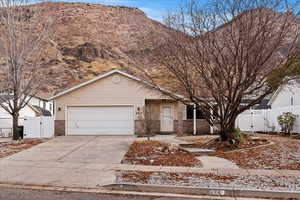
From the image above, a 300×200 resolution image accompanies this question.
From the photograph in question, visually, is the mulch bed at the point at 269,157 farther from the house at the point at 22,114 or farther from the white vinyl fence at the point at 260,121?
the house at the point at 22,114

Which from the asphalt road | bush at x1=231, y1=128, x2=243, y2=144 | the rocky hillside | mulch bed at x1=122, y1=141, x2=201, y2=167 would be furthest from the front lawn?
the rocky hillside

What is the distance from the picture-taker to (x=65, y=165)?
37.3 feet

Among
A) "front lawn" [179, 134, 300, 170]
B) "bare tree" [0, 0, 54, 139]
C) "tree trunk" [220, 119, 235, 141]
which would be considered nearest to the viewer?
"front lawn" [179, 134, 300, 170]

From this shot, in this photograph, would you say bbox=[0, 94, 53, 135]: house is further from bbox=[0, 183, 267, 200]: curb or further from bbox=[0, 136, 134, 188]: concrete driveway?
bbox=[0, 183, 267, 200]: curb

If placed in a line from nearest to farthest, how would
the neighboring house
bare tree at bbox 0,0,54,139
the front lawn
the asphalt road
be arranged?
the asphalt road → the front lawn → bare tree at bbox 0,0,54,139 → the neighboring house

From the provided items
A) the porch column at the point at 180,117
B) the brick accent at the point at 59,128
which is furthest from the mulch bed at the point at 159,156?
the brick accent at the point at 59,128

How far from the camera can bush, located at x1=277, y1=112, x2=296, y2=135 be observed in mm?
19688

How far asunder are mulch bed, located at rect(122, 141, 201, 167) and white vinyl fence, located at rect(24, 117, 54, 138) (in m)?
12.3

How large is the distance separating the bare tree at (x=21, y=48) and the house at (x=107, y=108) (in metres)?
2.51

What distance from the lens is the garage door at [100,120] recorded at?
22188mm

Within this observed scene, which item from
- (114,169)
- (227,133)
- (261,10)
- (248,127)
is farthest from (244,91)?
(248,127)

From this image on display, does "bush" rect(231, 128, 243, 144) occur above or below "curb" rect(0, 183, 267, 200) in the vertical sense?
above

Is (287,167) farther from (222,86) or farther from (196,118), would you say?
(196,118)

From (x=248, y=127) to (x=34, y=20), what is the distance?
53.7 feet
